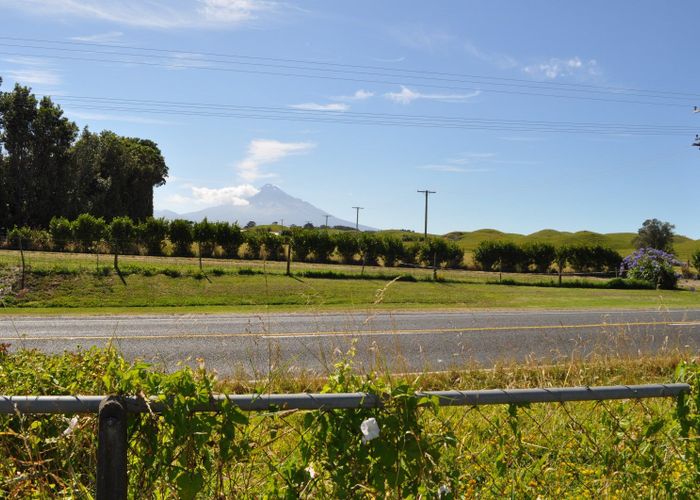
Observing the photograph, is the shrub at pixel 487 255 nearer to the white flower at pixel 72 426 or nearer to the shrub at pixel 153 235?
the shrub at pixel 153 235

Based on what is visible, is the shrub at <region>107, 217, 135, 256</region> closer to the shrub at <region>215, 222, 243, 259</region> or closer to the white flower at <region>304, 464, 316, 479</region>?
the shrub at <region>215, 222, 243, 259</region>

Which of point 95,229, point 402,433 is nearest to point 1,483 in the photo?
point 402,433

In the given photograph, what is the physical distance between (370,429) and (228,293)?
21.1 m

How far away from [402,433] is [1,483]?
1.74m

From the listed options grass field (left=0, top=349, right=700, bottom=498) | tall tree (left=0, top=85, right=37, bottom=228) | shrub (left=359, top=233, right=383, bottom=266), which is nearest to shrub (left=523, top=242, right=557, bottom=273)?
shrub (left=359, top=233, right=383, bottom=266)

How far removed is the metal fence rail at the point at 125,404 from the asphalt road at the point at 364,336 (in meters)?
5.54

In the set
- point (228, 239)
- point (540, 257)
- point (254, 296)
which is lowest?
point (254, 296)

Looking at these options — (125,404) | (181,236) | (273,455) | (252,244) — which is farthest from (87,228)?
(125,404)

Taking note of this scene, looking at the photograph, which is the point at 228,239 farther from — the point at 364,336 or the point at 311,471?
the point at 311,471

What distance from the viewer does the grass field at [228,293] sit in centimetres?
2048

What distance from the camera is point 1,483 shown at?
2.61 metres

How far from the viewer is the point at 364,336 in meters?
12.1

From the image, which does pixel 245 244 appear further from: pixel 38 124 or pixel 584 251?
pixel 584 251

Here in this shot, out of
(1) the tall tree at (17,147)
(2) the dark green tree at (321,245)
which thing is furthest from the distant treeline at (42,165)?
(2) the dark green tree at (321,245)
